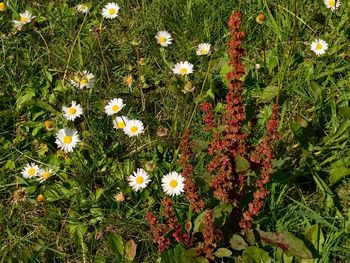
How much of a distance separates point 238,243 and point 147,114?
81 centimetres

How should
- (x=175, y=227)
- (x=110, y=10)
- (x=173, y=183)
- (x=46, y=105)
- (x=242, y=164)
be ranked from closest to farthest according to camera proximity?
(x=242, y=164), (x=175, y=227), (x=173, y=183), (x=46, y=105), (x=110, y=10)

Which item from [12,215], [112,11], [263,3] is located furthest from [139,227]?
[263,3]

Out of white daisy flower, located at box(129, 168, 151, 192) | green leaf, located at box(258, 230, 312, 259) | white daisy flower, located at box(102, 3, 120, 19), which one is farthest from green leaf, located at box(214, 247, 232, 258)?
white daisy flower, located at box(102, 3, 120, 19)

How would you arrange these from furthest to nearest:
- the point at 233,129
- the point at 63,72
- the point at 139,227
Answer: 1. the point at 63,72
2. the point at 139,227
3. the point at 233,129

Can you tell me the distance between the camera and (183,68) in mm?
2455

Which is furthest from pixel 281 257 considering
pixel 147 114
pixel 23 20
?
pixel 23 20

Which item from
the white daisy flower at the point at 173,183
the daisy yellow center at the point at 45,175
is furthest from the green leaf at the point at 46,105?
the white daisy flower at the point at 173,183

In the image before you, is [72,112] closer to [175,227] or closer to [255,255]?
[175,227]

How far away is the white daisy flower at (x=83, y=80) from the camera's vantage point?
226 cm

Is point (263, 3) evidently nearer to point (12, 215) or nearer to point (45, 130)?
point (45, 130)

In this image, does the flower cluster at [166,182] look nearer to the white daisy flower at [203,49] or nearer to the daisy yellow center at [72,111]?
the daisy yellow center at [72,111]

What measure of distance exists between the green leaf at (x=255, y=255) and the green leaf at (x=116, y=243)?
422 millimetres

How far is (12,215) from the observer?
2.16 metres

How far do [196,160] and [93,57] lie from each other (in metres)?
0.77
